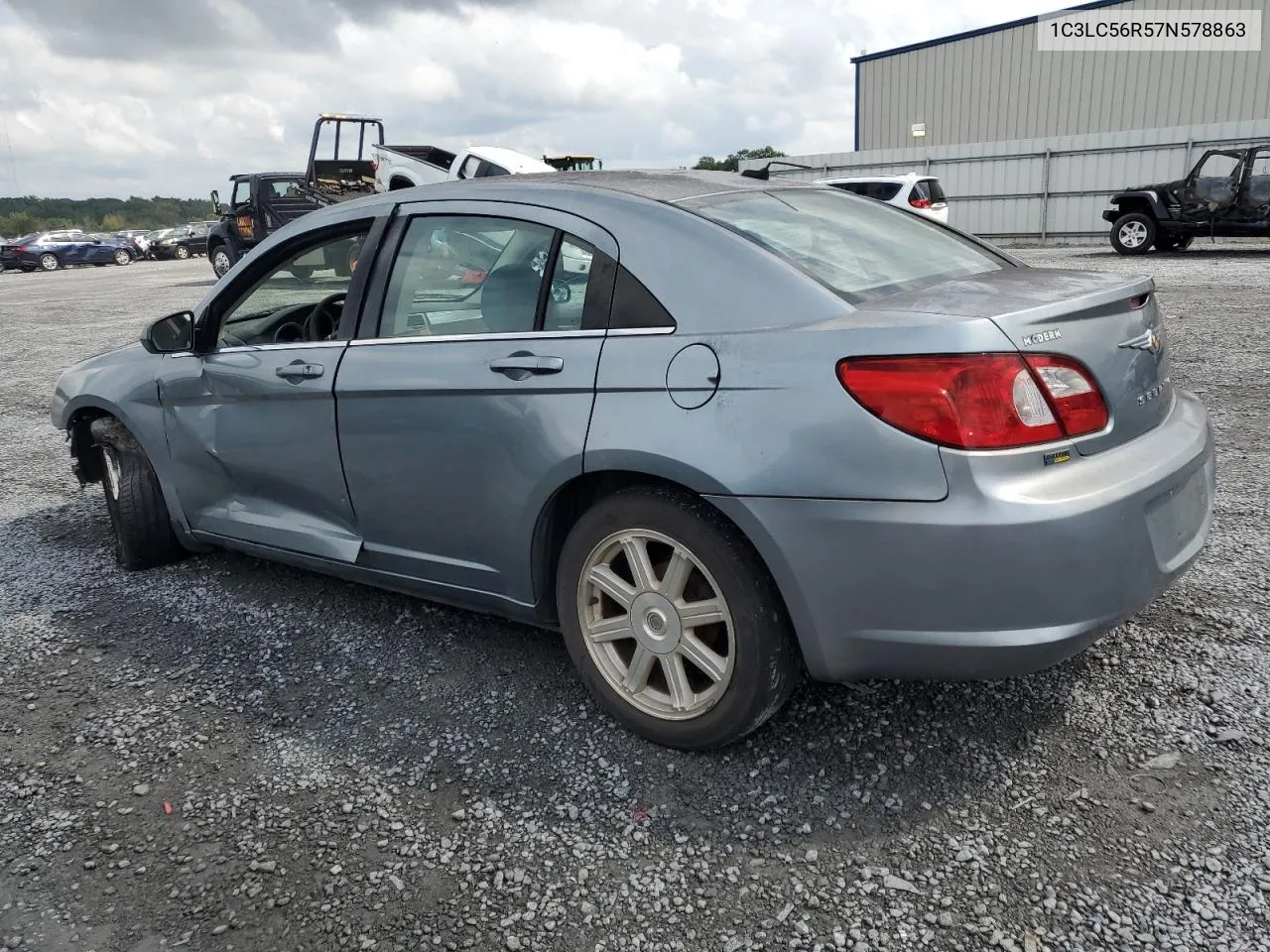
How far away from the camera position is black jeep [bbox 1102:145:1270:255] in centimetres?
1583

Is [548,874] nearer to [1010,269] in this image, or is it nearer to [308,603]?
[308,603]

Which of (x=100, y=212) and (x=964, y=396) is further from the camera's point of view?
(x=100, y=212)

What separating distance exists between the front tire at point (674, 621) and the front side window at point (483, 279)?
0.62 metres

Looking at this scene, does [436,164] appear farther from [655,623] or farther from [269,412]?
[655,623]

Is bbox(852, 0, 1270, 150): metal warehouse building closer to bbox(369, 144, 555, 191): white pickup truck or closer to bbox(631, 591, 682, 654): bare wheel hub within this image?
bbox(369, 144, 555, 191): white pickup truck

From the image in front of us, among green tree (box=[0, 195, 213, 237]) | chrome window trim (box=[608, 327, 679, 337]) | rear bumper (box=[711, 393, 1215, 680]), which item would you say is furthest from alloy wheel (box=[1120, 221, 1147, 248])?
green tree (box=[0, 195, 213, 237])

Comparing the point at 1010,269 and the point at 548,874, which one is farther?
the point at 1010,269

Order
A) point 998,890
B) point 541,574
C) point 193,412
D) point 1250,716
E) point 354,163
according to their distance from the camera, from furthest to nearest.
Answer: point 354,163 → point 193,412 → point 541,574 → point 1250,716 → point 998,890

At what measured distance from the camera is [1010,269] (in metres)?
3.09

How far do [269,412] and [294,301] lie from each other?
2.17 ft

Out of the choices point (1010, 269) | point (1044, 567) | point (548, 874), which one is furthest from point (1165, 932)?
point (1010, 269)

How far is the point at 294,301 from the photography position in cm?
396

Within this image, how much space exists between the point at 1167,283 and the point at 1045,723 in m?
12.1

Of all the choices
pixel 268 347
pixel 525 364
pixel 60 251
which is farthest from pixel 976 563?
pixel 60 251
